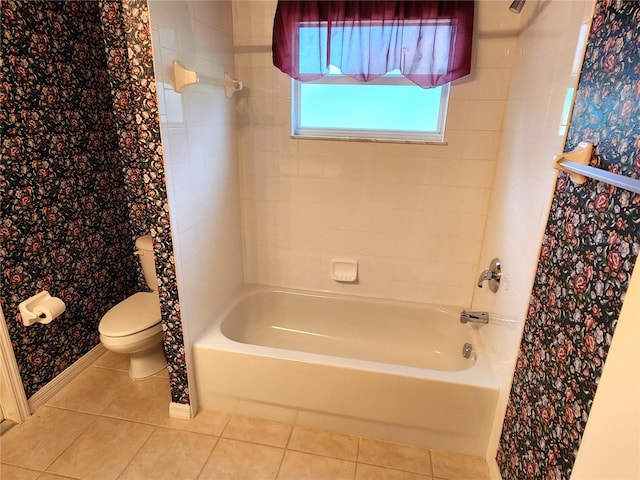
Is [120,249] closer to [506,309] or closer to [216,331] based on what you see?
[216,331]

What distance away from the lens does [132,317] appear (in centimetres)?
217

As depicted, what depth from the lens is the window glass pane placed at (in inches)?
84.4

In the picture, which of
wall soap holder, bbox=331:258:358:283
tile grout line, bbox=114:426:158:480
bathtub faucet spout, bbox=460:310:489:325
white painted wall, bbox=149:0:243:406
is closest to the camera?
white painted wall, bbox=149:0:243:406

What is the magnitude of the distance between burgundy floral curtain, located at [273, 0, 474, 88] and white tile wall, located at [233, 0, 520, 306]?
12cm

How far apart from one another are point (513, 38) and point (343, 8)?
845mm

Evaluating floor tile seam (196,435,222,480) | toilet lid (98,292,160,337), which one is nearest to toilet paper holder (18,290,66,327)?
toilet lid (98,292,160,337)

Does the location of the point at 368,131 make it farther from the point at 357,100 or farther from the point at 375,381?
the point at 375,381

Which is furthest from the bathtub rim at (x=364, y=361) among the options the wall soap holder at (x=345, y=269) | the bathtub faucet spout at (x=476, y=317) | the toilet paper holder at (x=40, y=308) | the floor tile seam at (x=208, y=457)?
the toilet paper holder at (x=40, y=308)

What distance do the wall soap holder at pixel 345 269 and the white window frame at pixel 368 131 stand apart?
0.76 meters

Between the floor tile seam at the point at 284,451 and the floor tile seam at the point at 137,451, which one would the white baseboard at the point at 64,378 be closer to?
the floor tile seam at the point at 137,451

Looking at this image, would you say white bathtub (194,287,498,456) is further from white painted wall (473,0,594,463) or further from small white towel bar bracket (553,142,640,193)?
small white towel bar bracket (553,142,640,193)

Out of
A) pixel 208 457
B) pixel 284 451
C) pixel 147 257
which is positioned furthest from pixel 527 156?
pixel 147 257

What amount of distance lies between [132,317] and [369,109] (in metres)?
1.80

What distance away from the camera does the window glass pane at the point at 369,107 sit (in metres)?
2.14
